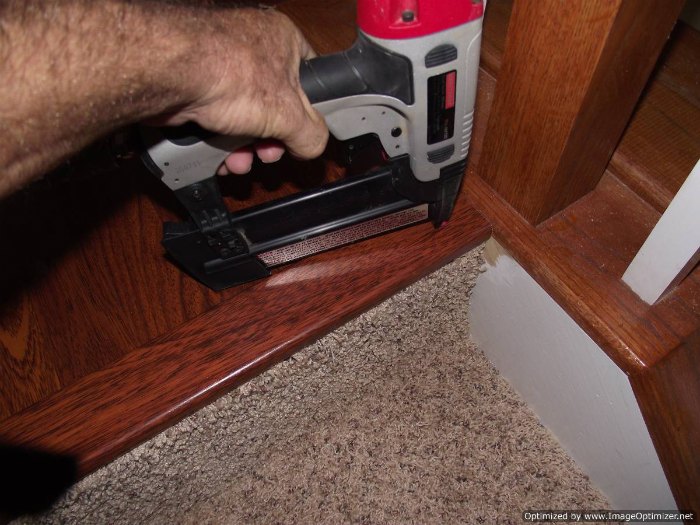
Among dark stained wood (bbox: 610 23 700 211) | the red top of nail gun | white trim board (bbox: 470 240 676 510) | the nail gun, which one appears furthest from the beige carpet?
the red top of nail gun

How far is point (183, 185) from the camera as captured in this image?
Result: 58 centimetres

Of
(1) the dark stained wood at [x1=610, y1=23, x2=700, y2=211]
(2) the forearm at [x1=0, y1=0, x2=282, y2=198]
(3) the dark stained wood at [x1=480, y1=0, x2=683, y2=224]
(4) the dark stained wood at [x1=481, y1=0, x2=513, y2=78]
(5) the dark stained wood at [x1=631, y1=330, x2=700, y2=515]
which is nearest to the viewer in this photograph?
(2) the forearm at [x1=0, y1=0, x2=282, y2=198]

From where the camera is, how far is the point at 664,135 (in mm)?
761

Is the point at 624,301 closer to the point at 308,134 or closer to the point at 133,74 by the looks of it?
the point at 308,134

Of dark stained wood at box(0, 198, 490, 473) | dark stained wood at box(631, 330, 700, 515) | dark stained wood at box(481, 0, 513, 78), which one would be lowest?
dark stained wood at box(631, 330, 700, 515)

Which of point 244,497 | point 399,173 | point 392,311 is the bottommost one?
point 244,497

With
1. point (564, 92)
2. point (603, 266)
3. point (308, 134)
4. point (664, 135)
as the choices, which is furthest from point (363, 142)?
point (664, 135)

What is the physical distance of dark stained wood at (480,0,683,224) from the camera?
51 centimetres

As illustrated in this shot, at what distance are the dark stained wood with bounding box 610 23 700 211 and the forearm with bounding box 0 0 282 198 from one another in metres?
0.57

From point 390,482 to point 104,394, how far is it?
483 mm

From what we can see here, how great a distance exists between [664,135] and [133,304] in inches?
30.3

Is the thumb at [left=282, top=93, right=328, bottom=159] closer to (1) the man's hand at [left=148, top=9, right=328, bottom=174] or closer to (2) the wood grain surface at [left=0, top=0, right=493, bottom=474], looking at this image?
(1) the man's hand at [left=148, top=9, right=328, bottom=174]

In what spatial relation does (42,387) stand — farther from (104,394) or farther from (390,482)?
(390,482)

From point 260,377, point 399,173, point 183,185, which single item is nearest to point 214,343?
point 260,377
